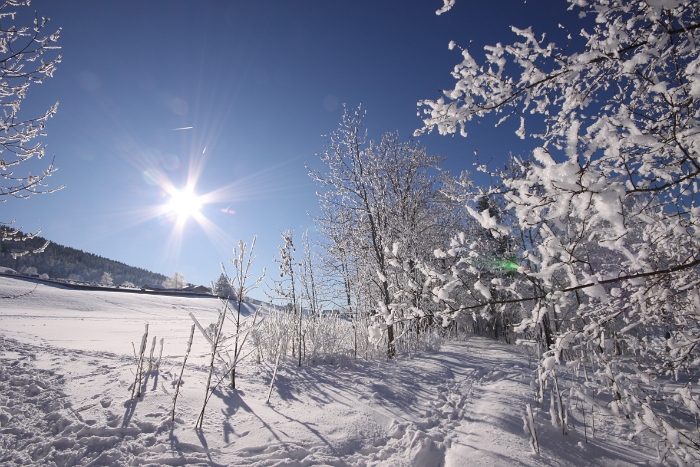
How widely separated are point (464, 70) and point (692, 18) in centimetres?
147

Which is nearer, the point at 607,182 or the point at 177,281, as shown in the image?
the point at 607,182

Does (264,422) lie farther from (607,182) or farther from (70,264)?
(70,264)

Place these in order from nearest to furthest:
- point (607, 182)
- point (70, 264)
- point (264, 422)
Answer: point (607, 182)
point (264, 422)
point (70, 264)

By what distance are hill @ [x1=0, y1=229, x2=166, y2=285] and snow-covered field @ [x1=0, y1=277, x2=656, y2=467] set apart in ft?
234

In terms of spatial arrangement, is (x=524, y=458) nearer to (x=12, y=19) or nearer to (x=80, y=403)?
(x=80, y=403)

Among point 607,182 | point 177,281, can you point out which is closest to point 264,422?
point 607,182

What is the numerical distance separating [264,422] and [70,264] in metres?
90.2

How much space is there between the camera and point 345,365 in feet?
16.8

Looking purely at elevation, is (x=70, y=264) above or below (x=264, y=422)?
above

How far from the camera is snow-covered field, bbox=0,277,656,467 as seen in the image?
6.78ft

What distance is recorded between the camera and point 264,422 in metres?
2.72

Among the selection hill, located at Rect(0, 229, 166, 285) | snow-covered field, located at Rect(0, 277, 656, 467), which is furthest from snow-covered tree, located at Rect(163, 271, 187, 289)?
snow-covered field, located at Rect(0, 277, 656, 467)

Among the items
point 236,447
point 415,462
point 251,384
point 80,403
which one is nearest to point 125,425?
point 80,403

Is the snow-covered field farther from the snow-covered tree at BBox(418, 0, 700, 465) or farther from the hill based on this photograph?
the hill
